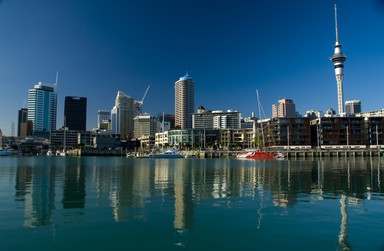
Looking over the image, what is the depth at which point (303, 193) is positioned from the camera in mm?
31969

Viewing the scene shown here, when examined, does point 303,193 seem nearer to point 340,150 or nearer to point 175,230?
point 175,230

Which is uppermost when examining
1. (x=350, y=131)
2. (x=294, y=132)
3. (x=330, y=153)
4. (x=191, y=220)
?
(x=350, y=131)

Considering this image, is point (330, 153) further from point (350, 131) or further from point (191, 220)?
point (191, 220)

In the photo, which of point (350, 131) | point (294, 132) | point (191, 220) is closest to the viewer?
point (191, 220)

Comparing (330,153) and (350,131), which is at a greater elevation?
(350,131)

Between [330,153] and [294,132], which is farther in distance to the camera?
[294,132]

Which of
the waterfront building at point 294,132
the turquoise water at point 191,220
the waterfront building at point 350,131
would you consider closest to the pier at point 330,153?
the waterfront building at point 350,131

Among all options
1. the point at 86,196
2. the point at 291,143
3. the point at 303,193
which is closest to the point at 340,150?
the point at 291,143

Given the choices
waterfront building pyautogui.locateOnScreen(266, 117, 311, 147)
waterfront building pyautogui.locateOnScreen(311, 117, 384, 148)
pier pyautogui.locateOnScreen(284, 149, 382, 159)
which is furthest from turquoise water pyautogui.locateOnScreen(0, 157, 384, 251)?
waterfront building pyautogui.locateOnScreen(311, 117, 384, 148)

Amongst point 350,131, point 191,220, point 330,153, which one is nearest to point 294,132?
point 330,153

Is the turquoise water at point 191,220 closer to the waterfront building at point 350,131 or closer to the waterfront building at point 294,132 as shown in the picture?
the waterfront building at point 294,132

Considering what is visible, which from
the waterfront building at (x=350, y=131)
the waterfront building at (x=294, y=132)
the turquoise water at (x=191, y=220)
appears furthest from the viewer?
the waterfront building at (x=294, y=132)

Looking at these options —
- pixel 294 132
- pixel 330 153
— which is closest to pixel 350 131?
pixel 330 153

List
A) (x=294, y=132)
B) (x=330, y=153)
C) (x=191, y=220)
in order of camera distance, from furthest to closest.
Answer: (x=294, y=132)
(x=330, y=153)
(x=191, y=220)
